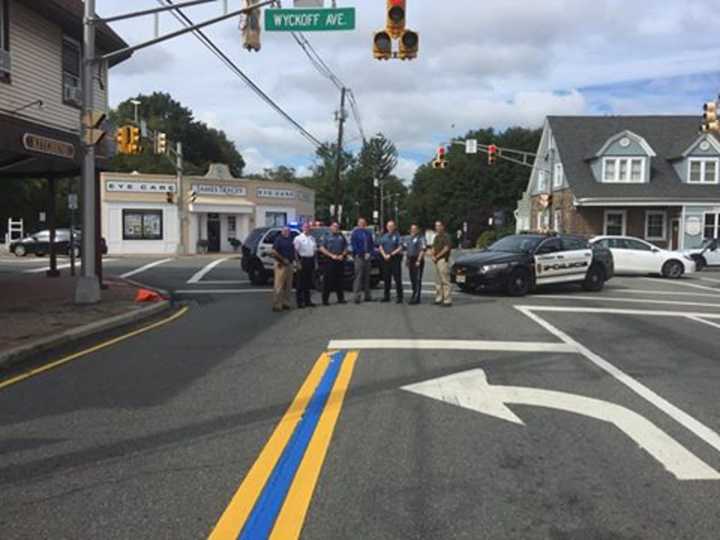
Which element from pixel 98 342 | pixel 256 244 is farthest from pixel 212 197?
pixel 98 342

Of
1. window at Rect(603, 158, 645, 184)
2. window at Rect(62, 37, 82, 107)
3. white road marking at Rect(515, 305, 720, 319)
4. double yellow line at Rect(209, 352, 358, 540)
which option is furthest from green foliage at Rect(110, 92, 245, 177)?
double yellow line at Rect(209, 352, 358, 540)

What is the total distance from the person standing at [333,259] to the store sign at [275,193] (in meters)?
32.9

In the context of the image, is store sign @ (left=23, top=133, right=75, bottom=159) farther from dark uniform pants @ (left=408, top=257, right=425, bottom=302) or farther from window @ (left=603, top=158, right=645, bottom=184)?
window @ (left=603, top=158, right=645, bottom=184)

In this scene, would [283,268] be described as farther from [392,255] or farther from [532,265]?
[532,265]

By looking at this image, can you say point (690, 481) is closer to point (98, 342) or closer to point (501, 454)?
point (501, 454)

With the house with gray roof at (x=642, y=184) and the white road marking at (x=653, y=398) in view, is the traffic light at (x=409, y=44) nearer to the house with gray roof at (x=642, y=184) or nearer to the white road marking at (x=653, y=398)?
the white road marking at (x=653, y=398)

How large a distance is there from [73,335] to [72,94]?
9.47 m

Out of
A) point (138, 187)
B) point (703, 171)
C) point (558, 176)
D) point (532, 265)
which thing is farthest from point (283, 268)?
point (703, 171)

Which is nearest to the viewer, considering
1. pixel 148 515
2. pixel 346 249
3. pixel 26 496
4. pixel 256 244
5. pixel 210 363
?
Answer: pixel 148 515

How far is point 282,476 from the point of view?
4.75m

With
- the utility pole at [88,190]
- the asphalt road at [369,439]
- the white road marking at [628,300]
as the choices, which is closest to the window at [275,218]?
the white road marking at [628,300]

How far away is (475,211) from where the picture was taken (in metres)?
82.4

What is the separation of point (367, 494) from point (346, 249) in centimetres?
1093

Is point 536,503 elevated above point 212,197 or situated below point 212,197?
below
